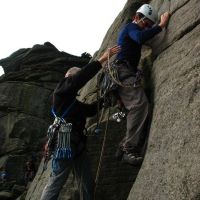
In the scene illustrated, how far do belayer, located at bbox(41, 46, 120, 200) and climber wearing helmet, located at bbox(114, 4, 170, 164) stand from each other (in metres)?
0.39

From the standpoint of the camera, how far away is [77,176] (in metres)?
9.76

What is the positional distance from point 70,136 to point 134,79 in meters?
1.83

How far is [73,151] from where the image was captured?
9406 mm

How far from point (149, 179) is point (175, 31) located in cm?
330

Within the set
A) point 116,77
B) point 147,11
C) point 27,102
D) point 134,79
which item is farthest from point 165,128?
point 27,102

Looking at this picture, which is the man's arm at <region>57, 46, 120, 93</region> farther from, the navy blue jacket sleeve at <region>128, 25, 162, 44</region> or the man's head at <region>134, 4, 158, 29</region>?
the man's head at <region>134, 4, 158, 29</region>

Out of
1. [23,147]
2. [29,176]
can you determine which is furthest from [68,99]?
[23,147]

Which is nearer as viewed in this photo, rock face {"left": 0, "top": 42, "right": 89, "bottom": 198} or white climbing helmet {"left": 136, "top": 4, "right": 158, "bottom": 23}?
white climbing helmet {"left": 136, "top": 4, "right": 158, "bottom": 23}

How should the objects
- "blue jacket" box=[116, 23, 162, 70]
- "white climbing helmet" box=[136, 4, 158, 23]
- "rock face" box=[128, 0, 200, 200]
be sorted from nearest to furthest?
"rock face" box=[128, 0, 200, 200]
"blue jacket" box=[116, 23, 162, 70]
"white climbing helmet" box=[136, 4, 158, 23]

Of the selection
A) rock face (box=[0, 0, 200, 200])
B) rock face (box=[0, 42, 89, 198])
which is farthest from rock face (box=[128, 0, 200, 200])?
rock face (box=[0, 42, 89, 198])

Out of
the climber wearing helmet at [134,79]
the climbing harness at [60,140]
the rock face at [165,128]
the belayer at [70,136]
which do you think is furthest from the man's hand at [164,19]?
the climbing harness at [60,140]

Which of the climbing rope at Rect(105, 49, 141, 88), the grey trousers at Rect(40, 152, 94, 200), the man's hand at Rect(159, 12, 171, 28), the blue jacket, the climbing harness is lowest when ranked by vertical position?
the grey trousers at Rect(40, 152, 94, 200)

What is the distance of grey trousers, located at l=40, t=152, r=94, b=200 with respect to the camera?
9.24 meters

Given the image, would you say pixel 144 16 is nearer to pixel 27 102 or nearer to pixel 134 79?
pixel 134 79
